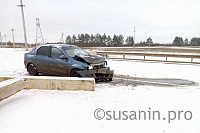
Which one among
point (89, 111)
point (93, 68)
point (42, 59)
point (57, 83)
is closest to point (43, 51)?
point (42, 59)

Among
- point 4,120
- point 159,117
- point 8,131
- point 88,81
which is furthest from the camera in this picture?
point 88,81

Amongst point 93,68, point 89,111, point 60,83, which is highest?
point 93,68

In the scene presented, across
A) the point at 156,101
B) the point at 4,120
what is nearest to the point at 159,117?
the point at 156,101

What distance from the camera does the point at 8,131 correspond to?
2.81 metres

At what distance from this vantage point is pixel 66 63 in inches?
255

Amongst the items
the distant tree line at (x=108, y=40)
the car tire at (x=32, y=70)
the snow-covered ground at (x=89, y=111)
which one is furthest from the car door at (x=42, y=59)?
the distant tree line at (x=108, y=40)

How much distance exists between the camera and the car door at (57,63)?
21.4ft

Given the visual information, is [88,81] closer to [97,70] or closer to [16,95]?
[97,70]

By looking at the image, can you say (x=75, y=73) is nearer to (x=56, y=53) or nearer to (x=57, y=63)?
(x=57, y=63)

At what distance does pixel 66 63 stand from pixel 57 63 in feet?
1.74

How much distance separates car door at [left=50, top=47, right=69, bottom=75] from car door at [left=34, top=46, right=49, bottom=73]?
0.32 metres

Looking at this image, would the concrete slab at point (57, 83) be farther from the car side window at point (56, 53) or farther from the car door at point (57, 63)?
the car side window at point (56, 53)

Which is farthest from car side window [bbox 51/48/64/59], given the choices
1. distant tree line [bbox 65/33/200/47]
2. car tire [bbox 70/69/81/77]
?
distant tree line [bbox 65/33/200/47]

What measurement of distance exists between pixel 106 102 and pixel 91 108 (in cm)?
54
